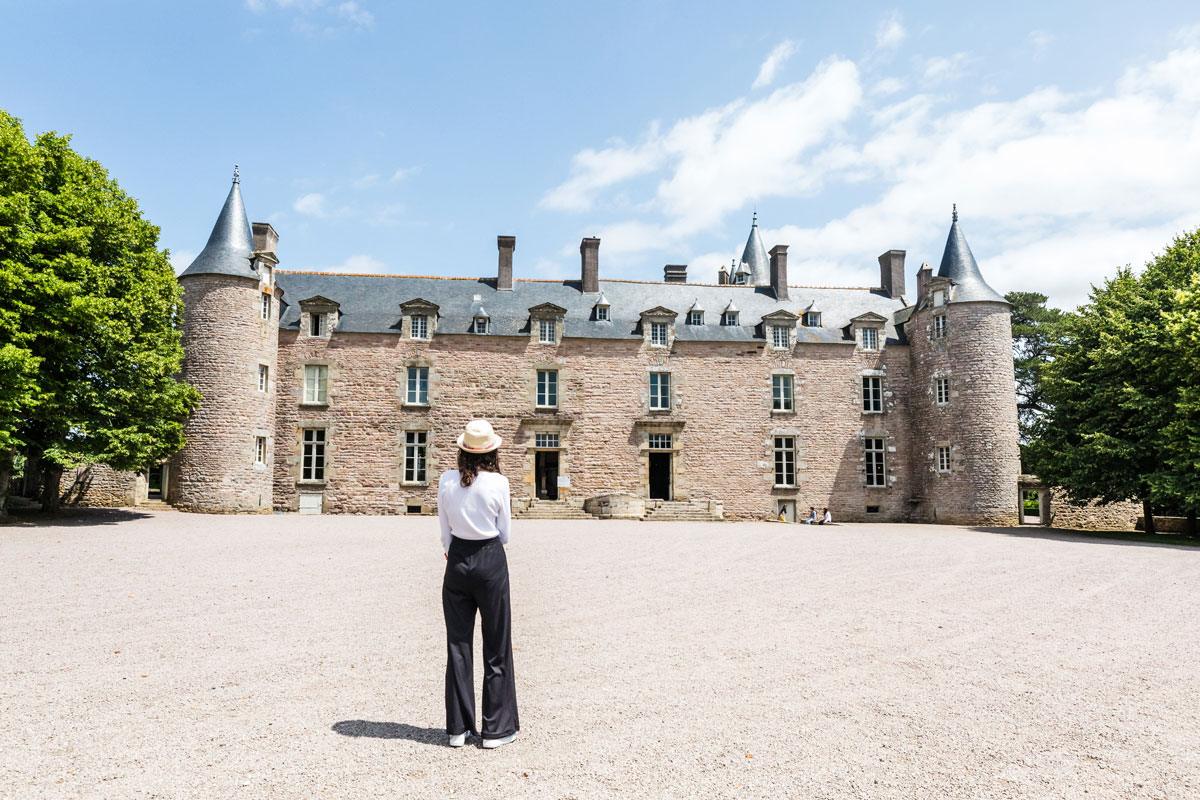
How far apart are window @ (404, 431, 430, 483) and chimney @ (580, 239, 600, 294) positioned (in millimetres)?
9061

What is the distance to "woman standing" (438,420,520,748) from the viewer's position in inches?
168

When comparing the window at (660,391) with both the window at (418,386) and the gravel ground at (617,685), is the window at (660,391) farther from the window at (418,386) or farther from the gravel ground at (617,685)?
the gravel ground at (617,685)

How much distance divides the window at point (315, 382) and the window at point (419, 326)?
3.38 m

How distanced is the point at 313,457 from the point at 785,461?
17.8 meters

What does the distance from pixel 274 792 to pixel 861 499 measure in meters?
28.3

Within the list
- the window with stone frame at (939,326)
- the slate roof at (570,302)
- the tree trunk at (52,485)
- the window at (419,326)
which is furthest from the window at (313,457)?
the window with stone frame at (939,326)

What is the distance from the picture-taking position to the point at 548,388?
2884 cm

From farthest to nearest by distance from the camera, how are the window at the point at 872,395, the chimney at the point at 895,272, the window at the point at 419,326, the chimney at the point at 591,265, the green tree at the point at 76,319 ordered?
the chimney at the point at 895,272
the chimney at the point at 591,265
the window at the point at 872,395
the window at the point at 419,326
the green tree at the point at 76,319

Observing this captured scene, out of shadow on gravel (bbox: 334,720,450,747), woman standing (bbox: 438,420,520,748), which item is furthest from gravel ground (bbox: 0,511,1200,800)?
woman standing (bbox: 438,420,520,748)

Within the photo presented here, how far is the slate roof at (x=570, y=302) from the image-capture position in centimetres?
2912

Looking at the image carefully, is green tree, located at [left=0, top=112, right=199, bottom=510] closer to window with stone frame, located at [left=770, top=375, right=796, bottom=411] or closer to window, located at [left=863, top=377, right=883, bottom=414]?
window with stone frame, located at [left=770, top=375, right=796, bottom=411]

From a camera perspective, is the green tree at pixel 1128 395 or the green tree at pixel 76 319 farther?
the green tree at pixel 1128 395

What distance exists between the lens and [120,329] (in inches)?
729

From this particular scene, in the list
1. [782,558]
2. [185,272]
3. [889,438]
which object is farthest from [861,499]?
[185,272]
